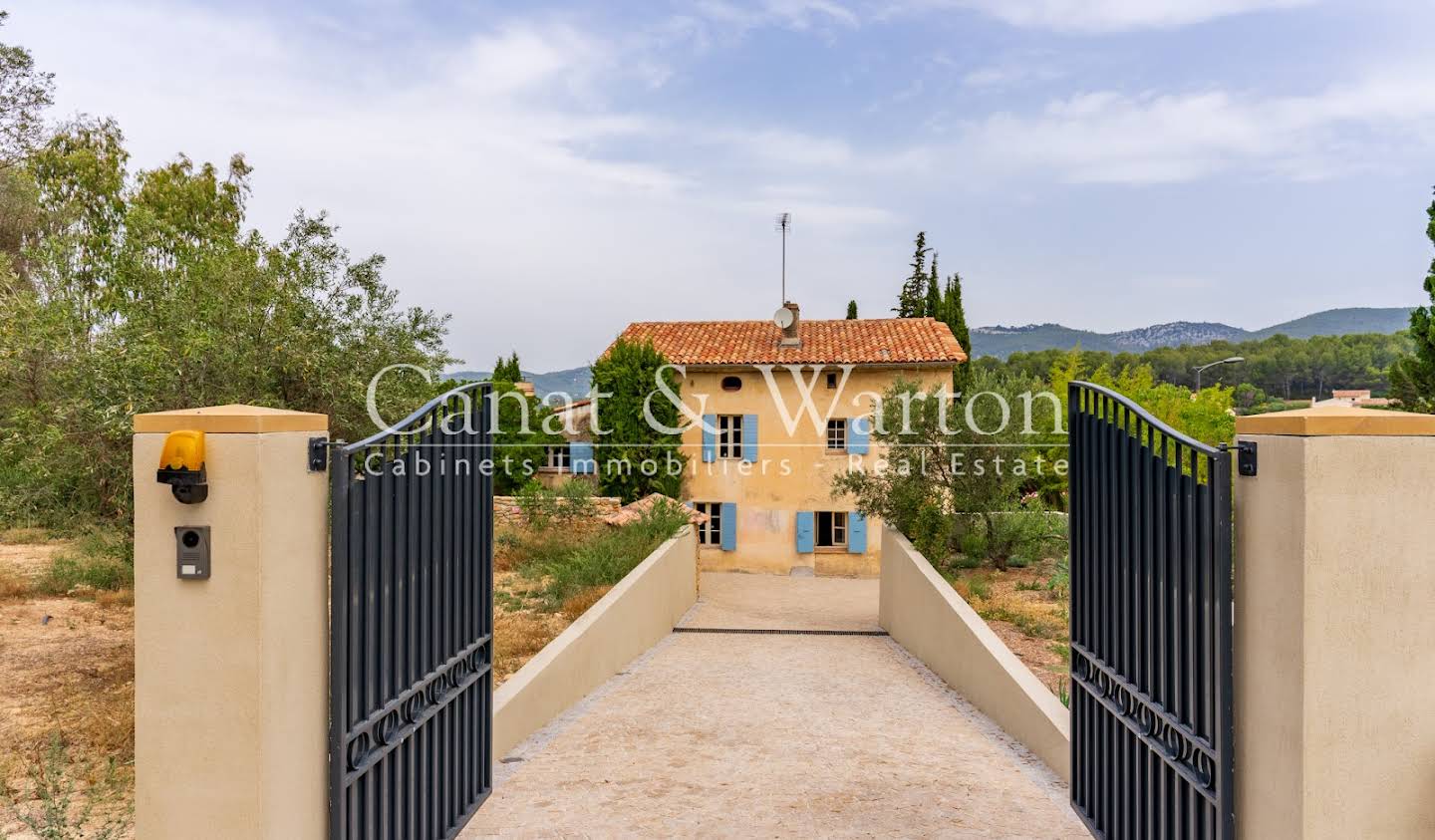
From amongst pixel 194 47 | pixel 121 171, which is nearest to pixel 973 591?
pixel 194 47

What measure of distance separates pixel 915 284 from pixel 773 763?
39.6 meters

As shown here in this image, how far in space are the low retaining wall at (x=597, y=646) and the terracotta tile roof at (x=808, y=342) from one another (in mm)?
8906

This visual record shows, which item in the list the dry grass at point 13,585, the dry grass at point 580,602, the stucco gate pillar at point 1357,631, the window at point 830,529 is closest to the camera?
the stucco gate pillar at point 1357,631

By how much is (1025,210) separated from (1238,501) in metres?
21.7

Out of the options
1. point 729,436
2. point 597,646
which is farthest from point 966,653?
point 729,436

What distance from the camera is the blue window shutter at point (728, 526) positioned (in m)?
21.9

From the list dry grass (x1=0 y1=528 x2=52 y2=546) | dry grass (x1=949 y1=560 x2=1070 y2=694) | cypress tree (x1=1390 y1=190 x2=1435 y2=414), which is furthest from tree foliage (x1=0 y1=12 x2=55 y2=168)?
cypress tree (x1=1390 y1=190 x2=1435 y2=414)

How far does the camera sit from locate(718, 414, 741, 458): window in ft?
71.9

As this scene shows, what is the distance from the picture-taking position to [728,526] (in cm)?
2197

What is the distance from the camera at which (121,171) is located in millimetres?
21859

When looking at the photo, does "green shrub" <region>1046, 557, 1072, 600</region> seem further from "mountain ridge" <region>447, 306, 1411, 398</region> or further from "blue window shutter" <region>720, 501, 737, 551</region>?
"mountain ridge" <region>447, 306, 1411, 398</region>

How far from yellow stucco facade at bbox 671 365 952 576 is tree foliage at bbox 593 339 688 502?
65 cm

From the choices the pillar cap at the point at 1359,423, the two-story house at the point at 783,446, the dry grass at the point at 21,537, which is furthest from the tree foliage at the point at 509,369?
the pillar cap at the point at 1359,423

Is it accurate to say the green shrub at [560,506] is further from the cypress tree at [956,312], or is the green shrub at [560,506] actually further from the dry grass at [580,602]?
the cypress tree at [956,312]
